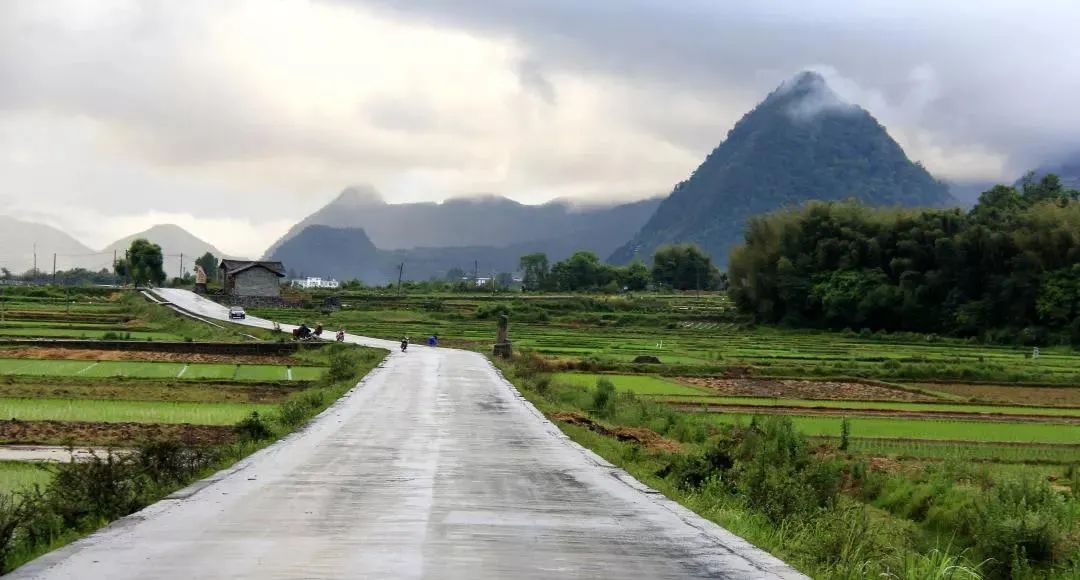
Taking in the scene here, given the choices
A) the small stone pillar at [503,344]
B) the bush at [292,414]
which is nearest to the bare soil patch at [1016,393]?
the small stone pillar at [503,344]

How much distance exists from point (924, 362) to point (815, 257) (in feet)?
153

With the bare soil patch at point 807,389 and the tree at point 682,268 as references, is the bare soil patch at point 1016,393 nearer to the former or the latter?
the bare soil patch at point 807,389

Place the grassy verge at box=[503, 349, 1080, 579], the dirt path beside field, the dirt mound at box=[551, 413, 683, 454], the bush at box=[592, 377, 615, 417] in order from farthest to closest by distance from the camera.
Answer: the dirt path beside field → the bush at box=[592, 377, 615, 417] → the dirt mound at box=[551, 413, 683, 454] → the grassy verge at box=[503, 349, 1080, 579]

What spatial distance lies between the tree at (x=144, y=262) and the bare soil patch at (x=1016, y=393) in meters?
108

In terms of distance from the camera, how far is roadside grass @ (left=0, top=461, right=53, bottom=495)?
44.9ft

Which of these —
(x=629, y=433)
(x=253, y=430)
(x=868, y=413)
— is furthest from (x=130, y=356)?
(x=868, y=413)

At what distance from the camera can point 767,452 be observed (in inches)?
687

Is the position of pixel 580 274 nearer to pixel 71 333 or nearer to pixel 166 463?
pixel 71 333

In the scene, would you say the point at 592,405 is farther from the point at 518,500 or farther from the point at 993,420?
the point at 518,500

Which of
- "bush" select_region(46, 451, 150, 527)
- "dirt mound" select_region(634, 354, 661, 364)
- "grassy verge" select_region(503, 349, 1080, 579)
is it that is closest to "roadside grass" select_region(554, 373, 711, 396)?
"dirt mound" select_region(634, 354, 661, 364)

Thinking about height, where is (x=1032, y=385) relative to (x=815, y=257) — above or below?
below

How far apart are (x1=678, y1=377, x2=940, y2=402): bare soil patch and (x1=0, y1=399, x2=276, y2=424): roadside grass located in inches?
717

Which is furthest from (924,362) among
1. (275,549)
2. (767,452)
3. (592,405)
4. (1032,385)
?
(275,549)

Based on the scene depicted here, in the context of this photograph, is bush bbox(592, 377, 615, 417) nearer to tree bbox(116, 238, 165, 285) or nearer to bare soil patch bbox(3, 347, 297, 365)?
bare soil patch bbox(3, 347, 297, 365)
